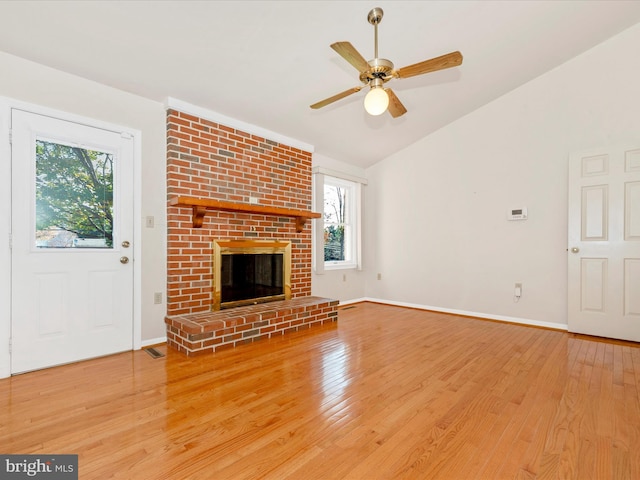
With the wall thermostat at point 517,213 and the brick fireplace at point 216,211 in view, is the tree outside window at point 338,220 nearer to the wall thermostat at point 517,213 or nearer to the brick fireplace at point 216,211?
the brick fireplace at point 216,211

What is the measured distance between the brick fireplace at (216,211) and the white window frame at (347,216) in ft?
1.56

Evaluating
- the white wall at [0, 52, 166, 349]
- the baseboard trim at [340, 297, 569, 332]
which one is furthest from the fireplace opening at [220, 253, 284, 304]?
the baseboard trim at [340, 297, 569, 332]

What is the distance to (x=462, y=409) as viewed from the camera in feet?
6.44

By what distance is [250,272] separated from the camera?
389cm

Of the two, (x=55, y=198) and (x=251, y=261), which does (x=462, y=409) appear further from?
(x=55, y=198)

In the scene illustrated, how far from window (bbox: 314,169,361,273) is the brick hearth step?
3.44 feet

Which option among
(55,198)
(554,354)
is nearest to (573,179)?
(554,354)

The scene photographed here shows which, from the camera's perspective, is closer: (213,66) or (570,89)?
(213,66)

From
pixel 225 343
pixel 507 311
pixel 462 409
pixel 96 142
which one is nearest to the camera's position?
pixel 462 409

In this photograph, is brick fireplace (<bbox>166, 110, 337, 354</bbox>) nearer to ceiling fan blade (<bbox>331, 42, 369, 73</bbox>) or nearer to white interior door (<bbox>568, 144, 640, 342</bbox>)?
ceiling fan blade (<bbox>331, 42, 369, 73</bbox>)

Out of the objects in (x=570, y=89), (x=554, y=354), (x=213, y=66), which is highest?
(x=570, y=89)

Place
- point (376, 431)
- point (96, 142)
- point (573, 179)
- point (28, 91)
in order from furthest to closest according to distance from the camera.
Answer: point (573, 179), point (96, 142), point (28, 91), point (376, 431)

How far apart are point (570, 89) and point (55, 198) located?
5455 mm

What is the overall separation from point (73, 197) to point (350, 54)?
2.52 meters
